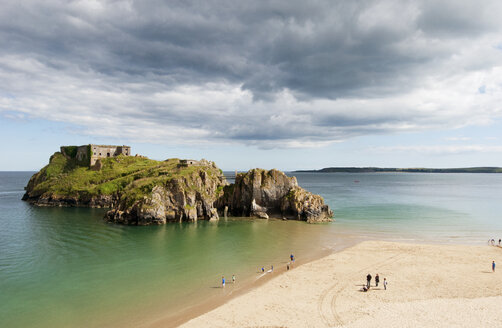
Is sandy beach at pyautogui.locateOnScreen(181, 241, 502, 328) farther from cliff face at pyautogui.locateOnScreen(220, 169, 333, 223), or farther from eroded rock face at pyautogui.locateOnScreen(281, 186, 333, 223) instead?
cliff face at pyautogui.locateOnScreen(220, 169, 333, 223)

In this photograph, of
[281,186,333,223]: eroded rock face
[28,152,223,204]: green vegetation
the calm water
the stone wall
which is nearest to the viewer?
the calm water

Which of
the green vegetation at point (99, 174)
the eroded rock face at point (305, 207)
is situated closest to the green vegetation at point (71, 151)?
the green vegetation at point (99, 174)

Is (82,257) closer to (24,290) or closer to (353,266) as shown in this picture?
(24,290)

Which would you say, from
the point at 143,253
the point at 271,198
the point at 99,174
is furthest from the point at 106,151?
the point at 143,253

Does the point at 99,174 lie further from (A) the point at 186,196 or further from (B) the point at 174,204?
(A) the point at 186,196

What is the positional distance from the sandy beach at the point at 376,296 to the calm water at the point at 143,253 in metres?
4.38

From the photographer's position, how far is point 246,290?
1185 inches

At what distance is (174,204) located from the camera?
68.9 m

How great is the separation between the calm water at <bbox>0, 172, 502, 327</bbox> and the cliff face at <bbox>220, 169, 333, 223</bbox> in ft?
16.5

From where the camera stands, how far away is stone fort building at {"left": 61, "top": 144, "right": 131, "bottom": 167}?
366ft

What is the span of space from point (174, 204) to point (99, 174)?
171 ft

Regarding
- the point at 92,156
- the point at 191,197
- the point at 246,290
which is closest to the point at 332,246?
the point at 246,290

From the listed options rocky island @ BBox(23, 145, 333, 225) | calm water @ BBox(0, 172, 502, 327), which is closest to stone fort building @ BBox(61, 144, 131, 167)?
rocky island @ BBox(23, 145, 333, 225)

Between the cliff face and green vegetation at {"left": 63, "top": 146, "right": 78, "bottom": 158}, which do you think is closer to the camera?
the cliff face
